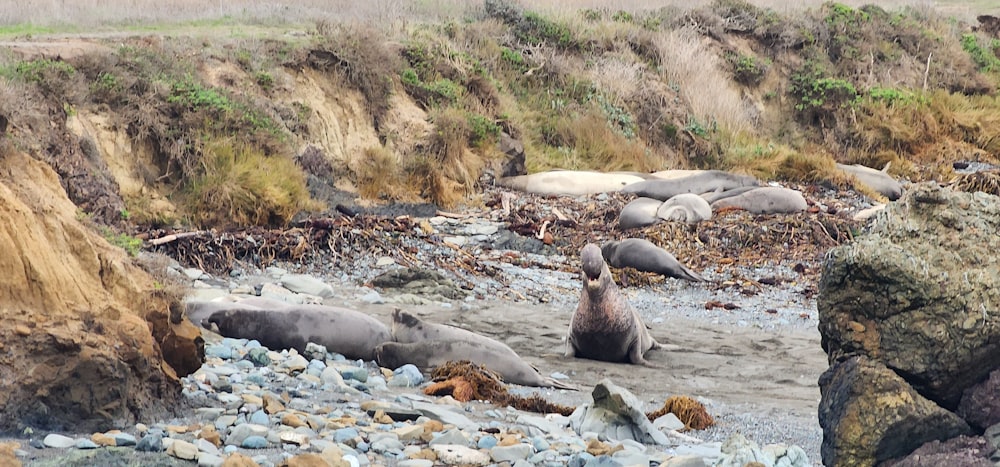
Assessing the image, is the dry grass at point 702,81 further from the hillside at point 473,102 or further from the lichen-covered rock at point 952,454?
the lichen-covered rock at point 952,454

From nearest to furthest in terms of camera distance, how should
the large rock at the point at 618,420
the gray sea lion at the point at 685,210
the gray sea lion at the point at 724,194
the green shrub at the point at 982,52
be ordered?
the large rock at the point at 618,420
the gray sea lion at the point at 685,210
the gray sea lion at the point at 724,194
the green shrub at the point at 982,52

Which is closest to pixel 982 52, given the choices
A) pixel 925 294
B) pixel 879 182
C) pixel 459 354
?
pixel 879 182

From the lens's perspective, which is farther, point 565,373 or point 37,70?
point 37,70

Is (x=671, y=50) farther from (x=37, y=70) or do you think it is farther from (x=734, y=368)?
(x=734, y=368)

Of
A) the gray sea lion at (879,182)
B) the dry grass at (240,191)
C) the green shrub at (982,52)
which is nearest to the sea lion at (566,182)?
the dry grass at (240,191)

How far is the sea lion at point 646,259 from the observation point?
14.2 m

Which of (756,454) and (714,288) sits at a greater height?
(756,454)

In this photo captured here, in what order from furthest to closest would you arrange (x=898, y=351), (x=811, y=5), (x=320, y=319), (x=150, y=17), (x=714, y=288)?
(x=811, y=5) → (x=150, y=17) → (x=714, y=288) → (x=320, y=319) → (x=898, y=351)

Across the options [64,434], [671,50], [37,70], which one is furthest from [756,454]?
[671,50]

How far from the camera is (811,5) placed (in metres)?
32.1

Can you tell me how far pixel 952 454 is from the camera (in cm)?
487

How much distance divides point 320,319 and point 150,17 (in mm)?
13906

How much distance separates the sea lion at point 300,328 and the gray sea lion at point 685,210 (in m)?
8.34

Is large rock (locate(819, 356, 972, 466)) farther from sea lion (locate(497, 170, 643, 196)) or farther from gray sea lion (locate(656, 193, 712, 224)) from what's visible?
sea lion (locate(497, 170, 643, 196))
